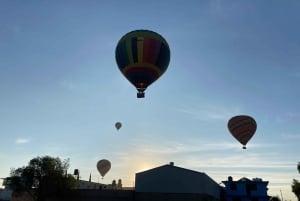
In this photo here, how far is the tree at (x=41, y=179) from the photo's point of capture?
56906 millimetres

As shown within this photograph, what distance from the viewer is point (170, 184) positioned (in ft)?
178

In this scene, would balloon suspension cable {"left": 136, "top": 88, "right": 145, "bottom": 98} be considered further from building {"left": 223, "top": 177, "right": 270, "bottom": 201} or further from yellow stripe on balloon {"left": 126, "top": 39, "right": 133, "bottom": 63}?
building {"left": 223, "top": 177, "right": 270, "bottom": 201}

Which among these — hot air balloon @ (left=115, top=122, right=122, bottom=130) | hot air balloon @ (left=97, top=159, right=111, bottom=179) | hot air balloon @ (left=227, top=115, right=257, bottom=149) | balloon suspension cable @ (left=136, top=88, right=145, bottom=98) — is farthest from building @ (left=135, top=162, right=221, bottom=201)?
balloon suspension cable @ (left=136, top=88, right=145, bottom=98)

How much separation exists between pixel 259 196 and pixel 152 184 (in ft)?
84.4

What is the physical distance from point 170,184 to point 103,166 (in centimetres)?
2140

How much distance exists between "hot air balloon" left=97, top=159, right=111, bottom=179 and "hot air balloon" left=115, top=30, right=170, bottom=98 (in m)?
39.1

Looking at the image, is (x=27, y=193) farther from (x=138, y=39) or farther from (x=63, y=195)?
(x=138, y=39)

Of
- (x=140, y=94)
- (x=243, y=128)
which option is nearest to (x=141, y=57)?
(x=140, y=94)

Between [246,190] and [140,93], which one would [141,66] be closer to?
[140,93]

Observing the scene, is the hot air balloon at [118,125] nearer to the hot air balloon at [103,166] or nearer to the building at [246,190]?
the hot air balloon at [103,166]

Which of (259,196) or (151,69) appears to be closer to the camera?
(151,69)

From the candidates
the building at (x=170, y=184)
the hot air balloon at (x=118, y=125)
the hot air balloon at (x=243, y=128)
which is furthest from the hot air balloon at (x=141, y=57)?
the hot air balloon at (x=118, y=125)

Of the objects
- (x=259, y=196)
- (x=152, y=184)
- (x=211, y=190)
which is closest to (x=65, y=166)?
(x=152, y=184)

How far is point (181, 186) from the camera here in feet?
176
